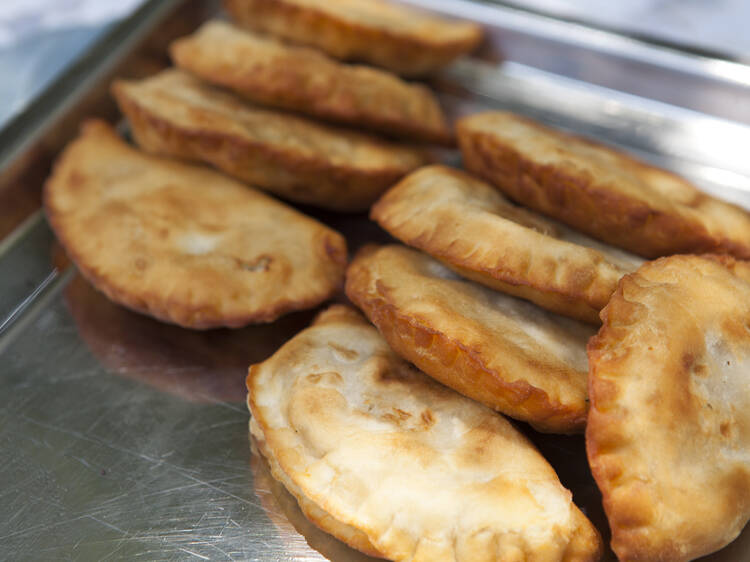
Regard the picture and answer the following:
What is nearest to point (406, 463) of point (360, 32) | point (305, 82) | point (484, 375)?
point (484, 375)

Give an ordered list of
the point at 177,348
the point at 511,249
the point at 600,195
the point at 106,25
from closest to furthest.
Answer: the point at 511,249, the point at 600,195, the point at 177,348, the point at 106,25

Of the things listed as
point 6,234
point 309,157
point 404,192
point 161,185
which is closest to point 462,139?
point 404,192

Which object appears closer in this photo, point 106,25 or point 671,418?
point 671,418

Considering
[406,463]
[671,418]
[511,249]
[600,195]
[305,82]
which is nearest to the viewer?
[671,418]

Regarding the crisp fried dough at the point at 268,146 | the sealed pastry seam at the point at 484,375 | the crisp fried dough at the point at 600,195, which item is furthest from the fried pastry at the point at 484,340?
the crisp fried dough at the point at 268,146

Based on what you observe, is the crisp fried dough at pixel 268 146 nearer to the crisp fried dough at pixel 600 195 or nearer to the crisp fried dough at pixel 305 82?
the crisp fried dough at pixel 305 82

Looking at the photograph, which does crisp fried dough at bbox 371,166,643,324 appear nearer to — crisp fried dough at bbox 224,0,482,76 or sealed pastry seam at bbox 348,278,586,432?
sealed pastry seam at bbox 348,278,586,432

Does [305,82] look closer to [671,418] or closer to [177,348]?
[177,348]

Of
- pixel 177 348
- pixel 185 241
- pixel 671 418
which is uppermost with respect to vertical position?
pixel 185 241

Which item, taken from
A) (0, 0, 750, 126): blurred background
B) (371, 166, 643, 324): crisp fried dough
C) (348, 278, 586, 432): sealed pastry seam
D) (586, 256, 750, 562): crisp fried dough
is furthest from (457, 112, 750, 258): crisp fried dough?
(0, 0, 750, 126): blurred background
